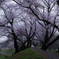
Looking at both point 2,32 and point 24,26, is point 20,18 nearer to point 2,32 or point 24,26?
point 24,26

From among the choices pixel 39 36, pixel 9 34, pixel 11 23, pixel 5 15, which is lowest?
pixel 39 36

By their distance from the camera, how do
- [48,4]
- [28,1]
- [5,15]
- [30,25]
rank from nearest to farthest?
[28,1] < [48,4] < [5,15] < [30,25]

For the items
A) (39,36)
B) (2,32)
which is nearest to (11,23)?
(2,32)

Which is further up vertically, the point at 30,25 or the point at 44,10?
the point at 44,10

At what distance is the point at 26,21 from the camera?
17.6 meters

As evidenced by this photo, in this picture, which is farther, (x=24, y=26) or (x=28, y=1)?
(x=24, y=26)

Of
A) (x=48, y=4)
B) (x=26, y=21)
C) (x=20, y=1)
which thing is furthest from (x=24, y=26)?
(x=20, y=1)

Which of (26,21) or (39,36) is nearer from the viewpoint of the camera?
(26,21)

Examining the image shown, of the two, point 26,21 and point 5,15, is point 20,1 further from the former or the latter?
point 26,21

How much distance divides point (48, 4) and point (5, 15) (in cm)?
810

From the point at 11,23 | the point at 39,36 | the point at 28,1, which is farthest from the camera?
the point at 39,36

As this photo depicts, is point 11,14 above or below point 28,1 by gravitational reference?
below

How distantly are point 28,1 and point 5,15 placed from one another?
6.78 meters

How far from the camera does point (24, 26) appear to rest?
18078 millimetres
